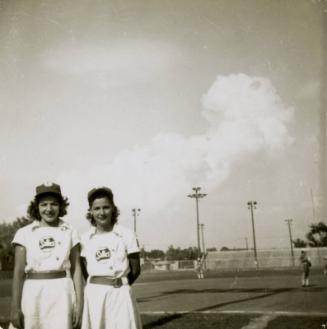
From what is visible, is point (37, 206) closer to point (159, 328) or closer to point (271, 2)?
point (159, 328)

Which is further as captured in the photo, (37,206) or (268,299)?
(268,299)

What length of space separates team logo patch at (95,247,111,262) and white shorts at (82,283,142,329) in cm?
22

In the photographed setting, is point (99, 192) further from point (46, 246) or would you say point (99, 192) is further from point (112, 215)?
point (46, 246)

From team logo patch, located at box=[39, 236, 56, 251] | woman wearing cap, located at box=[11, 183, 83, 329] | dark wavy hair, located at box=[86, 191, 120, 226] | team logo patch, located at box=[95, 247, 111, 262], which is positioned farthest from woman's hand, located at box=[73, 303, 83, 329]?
dark wavy hair, located at box=[86, 191, 120, 226]

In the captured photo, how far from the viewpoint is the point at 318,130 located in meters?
6.82

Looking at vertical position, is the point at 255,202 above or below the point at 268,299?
above

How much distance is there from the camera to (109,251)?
11.2ft

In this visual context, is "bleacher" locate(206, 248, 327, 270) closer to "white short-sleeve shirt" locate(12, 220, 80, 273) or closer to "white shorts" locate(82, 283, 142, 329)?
"white shorts" locate(82, 283, 142, 329)

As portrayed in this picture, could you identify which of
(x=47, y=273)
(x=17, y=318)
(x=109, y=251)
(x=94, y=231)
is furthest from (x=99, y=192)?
(x=17, y=318)

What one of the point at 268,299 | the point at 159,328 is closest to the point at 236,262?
the point at 268,299

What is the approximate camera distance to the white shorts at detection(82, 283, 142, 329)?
10.7 ft

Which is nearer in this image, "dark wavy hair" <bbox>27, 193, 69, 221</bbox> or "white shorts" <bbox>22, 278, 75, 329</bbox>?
"white shorts" <bbox>22, 278, 75, 329</bbox>

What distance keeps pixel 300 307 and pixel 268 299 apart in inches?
74.6

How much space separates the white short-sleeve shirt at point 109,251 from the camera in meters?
3.38
